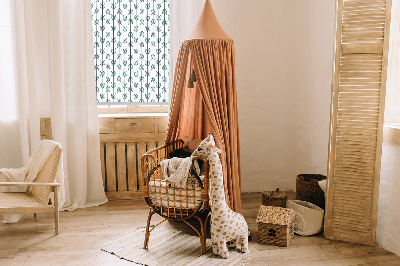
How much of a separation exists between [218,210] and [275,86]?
6.86ft

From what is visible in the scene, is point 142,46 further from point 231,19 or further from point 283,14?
point 283,14

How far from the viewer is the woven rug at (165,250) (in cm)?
261

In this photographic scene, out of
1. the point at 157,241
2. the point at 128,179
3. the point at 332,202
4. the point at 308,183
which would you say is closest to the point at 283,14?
the point at 308,183

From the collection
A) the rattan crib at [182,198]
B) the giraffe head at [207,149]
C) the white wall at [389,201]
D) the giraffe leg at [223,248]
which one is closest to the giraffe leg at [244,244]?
the giraffe leg at [223,248]

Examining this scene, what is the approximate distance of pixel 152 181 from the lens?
2.75 metres

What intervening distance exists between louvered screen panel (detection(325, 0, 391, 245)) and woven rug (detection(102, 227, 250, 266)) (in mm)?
923

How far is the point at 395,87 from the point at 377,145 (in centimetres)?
50

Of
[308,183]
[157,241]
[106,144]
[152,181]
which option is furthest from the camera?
[106,144]

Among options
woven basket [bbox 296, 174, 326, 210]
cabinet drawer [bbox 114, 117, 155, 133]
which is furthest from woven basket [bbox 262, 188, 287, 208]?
cabinet drawer [bbox 114, 117, 155, 133]

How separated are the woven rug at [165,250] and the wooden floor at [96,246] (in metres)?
0.09

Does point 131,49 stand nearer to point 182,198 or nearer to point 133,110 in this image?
point 133,110

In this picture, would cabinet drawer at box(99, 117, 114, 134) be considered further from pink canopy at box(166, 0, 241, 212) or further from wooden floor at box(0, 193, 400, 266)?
pink canopy at box(166, 0, 241, 212)

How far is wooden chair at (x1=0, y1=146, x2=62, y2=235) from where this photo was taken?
9.56 ft

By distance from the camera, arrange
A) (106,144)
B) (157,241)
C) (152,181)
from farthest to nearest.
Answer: (106,144), (157,241), (152,181)
